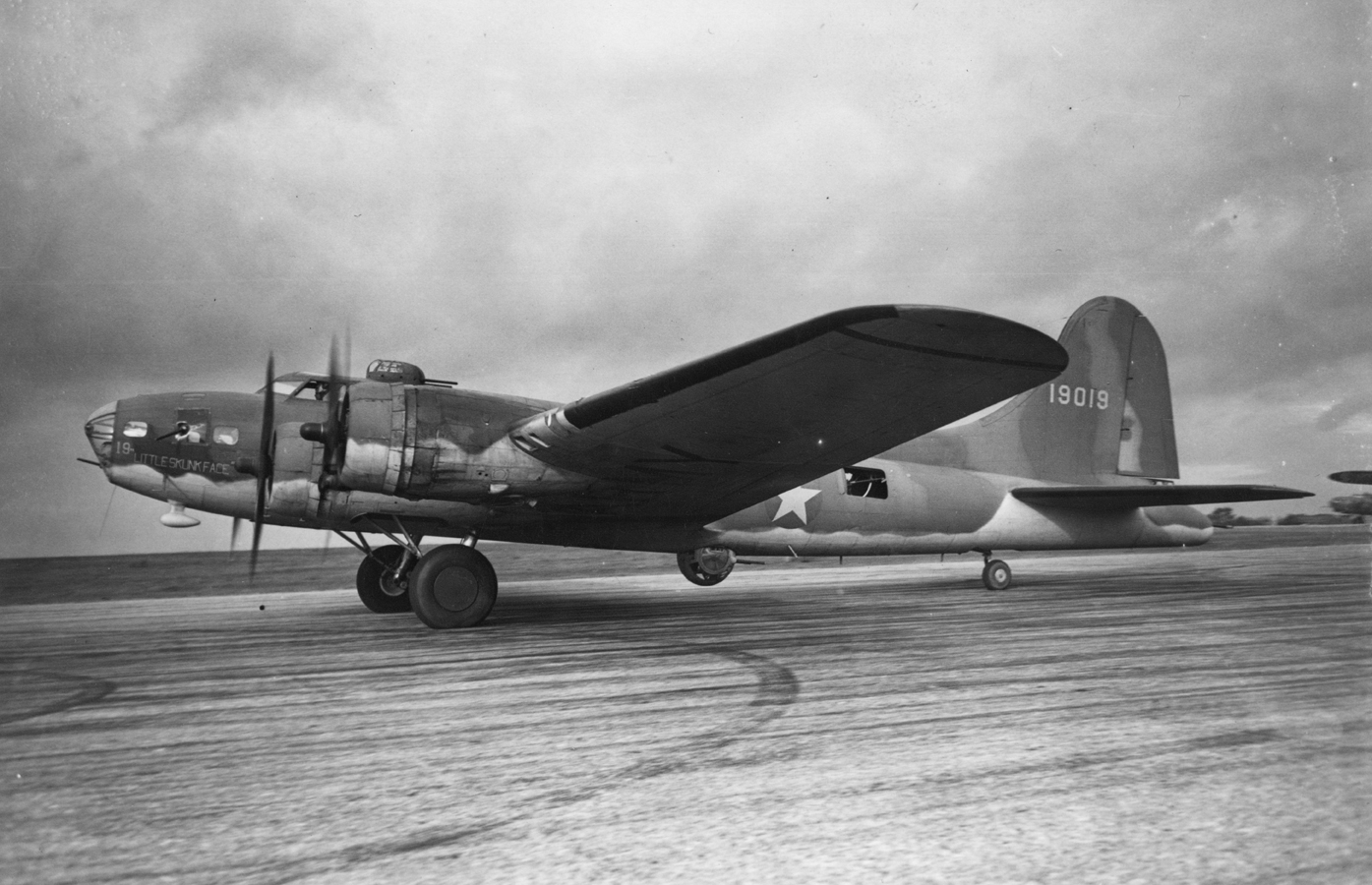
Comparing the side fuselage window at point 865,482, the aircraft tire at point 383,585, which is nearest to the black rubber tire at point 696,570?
the side fuselage window at point 865,482

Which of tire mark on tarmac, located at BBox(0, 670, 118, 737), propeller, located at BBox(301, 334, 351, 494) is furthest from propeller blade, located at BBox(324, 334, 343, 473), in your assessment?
tire mark on tarmac, located at BBox(0, 670, 118, 737)

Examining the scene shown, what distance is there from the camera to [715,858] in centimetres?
219

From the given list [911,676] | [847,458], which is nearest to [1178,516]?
[847,458]

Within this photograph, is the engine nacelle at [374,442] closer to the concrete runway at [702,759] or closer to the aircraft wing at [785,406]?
the aircraft wing at [785,406]

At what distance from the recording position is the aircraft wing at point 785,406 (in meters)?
5.53

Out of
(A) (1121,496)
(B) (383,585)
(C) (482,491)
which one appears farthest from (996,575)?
(B) (383,585)

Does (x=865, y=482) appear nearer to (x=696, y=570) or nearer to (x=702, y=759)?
(x=696, y=570)

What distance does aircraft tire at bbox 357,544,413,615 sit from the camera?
1045 centimetres

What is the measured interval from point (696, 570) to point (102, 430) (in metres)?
7.46

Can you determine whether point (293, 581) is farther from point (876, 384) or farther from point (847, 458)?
point (876, 384)

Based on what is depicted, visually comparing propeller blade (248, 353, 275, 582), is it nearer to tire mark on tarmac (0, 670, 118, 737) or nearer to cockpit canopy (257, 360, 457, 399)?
cockpit canopy (257, 360, 457, 399)

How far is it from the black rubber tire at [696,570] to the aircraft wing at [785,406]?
1.59 m

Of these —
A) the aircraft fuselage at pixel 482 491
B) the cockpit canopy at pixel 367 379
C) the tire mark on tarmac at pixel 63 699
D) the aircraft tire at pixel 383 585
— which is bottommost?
the tire mark on tarmac at pixel 63 699

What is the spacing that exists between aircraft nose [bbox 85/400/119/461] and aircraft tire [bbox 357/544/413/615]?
10.2ft
